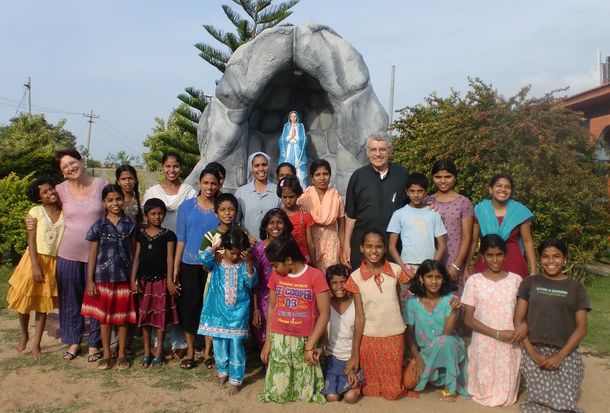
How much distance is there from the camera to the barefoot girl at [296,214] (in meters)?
3.14

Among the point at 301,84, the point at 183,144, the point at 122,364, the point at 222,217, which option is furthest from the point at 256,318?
the point at 183,144

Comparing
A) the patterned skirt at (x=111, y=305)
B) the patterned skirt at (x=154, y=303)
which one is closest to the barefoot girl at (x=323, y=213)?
the patterned skirt at (x=154, y=303)

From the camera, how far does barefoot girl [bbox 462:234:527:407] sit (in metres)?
2.79

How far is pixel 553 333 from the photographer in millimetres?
2637

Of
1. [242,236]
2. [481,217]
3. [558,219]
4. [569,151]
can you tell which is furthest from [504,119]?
[242,236]

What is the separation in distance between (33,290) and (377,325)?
225 cm

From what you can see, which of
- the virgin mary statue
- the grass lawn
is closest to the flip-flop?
the virgin mary statue

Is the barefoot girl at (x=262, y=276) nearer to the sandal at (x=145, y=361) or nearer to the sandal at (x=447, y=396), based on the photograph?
the sandal at (x=145, y=361)

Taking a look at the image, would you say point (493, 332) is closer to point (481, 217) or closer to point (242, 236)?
point (481, 217)

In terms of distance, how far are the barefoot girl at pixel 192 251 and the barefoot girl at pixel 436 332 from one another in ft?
4.11

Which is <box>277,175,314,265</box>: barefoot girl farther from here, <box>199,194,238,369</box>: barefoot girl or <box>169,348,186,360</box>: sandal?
<box>169,348,186,360</box>: sandal

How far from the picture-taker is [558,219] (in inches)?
251

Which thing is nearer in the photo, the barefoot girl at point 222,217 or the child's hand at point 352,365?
the child's hand at point 352,365

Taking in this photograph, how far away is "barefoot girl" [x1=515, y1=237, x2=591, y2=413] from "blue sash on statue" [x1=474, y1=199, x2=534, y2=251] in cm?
32
